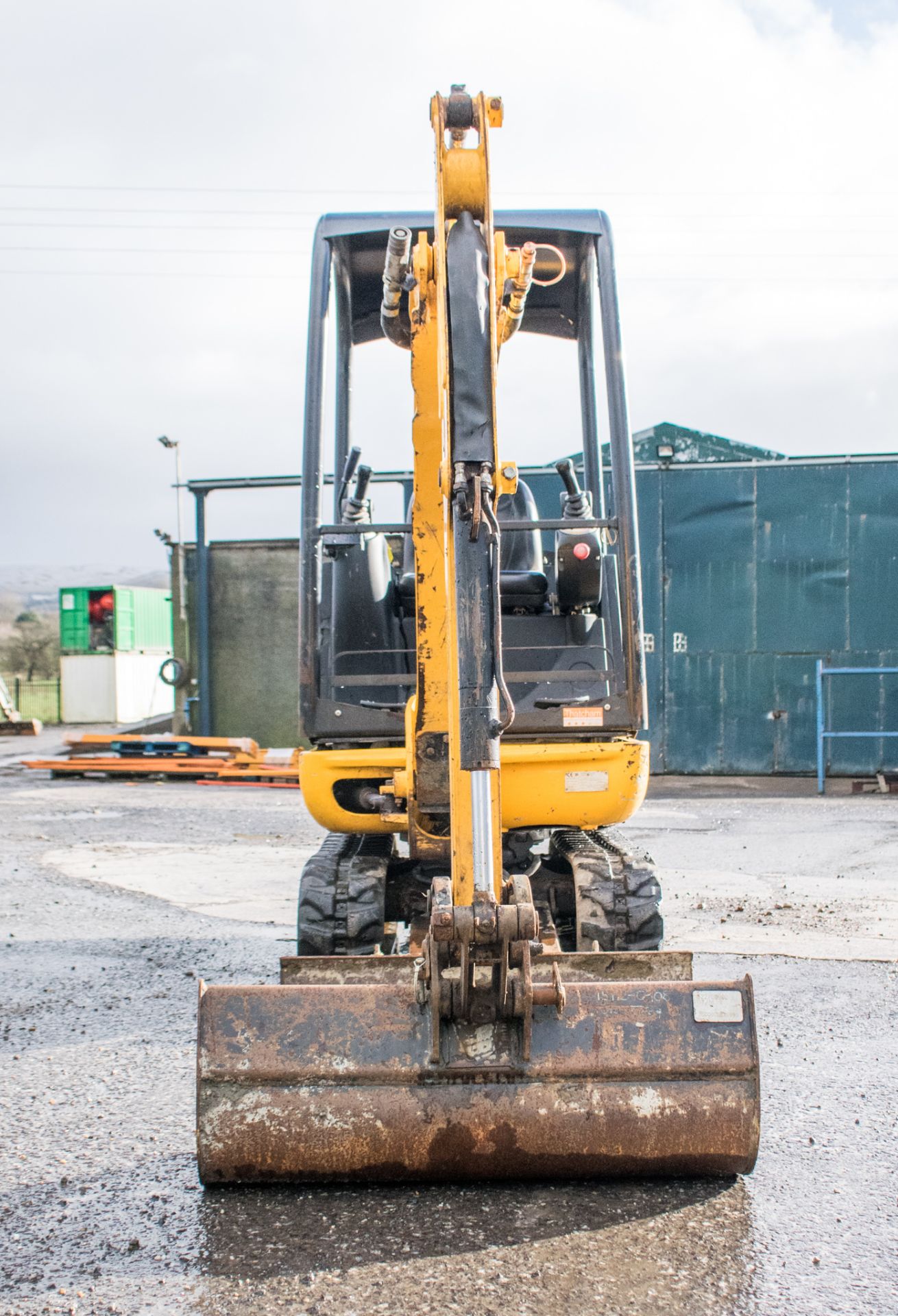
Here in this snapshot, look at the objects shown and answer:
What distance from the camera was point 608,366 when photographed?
4816 mm

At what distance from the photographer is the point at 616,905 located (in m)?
4.50

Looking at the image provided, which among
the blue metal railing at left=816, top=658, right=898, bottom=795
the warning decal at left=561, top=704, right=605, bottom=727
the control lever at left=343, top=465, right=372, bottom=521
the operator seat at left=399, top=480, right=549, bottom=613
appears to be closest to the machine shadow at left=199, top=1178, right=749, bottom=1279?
the warning decal at left=561, top=704, right=605, bottom=727

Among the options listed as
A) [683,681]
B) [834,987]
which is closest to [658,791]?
[683,681]

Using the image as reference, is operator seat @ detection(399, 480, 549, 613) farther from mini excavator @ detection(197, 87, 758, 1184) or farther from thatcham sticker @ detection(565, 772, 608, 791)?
thatcham sticker @ detection(565, 772, 608, 791)

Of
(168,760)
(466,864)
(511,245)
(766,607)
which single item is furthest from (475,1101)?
(168,760)

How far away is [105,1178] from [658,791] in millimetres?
11409

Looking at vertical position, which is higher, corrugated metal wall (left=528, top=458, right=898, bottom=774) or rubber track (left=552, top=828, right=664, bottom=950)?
corrugated metal wall (left=528, top=458, right=898, bottom=774)

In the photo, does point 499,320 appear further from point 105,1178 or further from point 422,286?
point 105,1178

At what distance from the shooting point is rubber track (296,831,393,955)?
4512 millimetres

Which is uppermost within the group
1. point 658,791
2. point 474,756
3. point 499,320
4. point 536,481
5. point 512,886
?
point 536,481

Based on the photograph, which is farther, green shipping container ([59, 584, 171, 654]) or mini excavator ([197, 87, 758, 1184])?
green shipping container ([59, 584, 171, 654])

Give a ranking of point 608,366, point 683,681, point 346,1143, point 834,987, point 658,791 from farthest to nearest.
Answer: point 683,681, point 658,791, point 834,987, point 608,366, point 346,1143

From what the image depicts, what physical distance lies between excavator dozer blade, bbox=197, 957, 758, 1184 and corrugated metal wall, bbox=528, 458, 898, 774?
12139 millimetres

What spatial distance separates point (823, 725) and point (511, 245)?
11.1m
